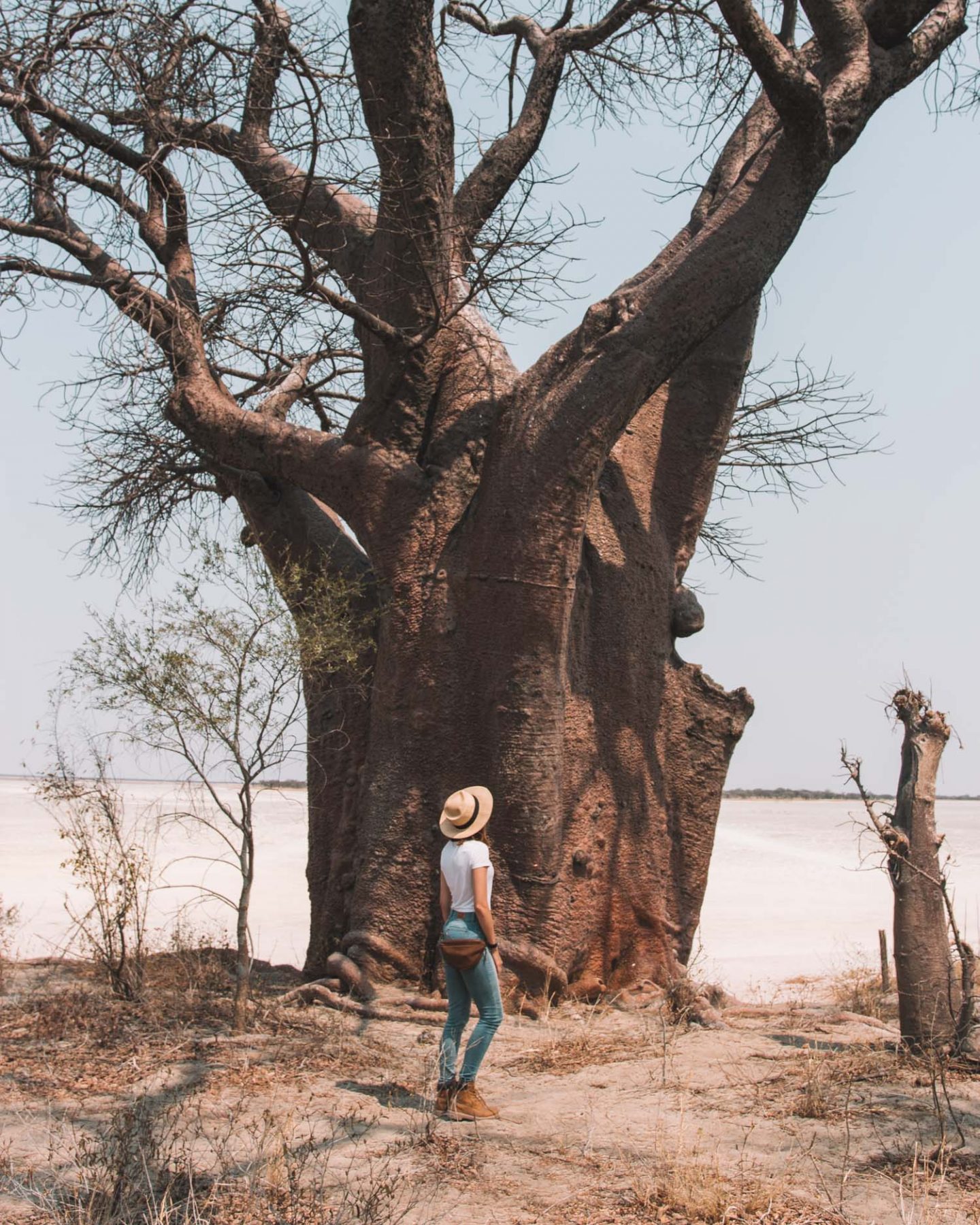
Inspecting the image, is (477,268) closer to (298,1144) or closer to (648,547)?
(648,547)

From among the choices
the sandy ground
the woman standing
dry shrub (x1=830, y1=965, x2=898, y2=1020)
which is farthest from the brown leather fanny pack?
dry shrub (x1=830, y1=965, x2=898, y2=1020)

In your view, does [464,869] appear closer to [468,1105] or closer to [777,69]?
[468,1105]

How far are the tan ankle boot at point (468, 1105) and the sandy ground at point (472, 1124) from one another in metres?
0.05

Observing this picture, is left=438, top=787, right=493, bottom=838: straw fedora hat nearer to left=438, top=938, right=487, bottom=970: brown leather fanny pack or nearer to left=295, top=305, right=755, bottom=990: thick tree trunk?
left=438, top=938, right=487, bottom=970: brown leather fanny pack

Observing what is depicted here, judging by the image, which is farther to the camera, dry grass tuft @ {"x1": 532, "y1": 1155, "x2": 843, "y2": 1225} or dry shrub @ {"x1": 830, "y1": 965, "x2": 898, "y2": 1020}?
dry shrub @ {"x1": 830, "y1": 965, "x2": 898, "y2": 1020}

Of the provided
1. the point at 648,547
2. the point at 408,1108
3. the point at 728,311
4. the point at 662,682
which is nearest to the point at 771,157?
the point at 728,311

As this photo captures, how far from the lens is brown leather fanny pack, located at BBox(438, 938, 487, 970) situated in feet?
14.0

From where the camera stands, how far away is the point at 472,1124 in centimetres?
412

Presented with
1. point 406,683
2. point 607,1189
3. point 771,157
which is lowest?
point 607,1189

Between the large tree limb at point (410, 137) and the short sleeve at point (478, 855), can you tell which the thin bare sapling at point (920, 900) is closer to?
the short sleeve at point (478, 855)

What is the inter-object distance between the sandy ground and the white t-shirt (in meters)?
0.72

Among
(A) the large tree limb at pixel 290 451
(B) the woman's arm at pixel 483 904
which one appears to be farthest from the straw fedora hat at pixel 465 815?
(A) the large tree limb at pixel 290 451

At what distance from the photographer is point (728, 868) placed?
21078 millimetres

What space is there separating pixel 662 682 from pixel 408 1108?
3.41 m
